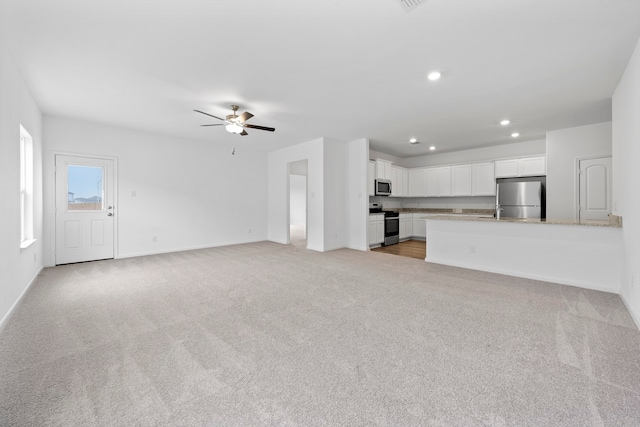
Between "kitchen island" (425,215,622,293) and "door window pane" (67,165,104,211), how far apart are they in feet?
21.0

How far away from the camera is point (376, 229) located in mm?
6660

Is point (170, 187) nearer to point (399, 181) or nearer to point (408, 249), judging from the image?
point (408, 249)

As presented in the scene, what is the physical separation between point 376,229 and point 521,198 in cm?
330

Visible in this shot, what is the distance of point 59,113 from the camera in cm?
446

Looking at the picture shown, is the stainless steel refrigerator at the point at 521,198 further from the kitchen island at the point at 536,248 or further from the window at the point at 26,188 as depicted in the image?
the window at the point at 26,188

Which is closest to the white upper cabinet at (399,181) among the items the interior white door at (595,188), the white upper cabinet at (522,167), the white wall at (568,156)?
the white upper cabinet at (522,167)

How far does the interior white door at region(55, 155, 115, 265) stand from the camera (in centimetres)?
475

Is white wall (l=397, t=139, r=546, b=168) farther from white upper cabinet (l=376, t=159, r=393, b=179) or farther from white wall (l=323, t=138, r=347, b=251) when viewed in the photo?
white wall (l=323, t=138, r=347, b=251)

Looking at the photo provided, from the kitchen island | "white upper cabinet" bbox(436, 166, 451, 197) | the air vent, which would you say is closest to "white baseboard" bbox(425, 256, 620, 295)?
the kitchen island

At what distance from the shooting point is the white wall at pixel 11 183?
2.51 metres

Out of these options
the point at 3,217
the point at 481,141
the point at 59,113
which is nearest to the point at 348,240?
the point at 481,141

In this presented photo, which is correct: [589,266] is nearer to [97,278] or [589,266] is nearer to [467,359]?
[467,359]

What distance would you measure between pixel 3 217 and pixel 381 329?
3.71 metres

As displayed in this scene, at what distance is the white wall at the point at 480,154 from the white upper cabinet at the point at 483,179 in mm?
227
